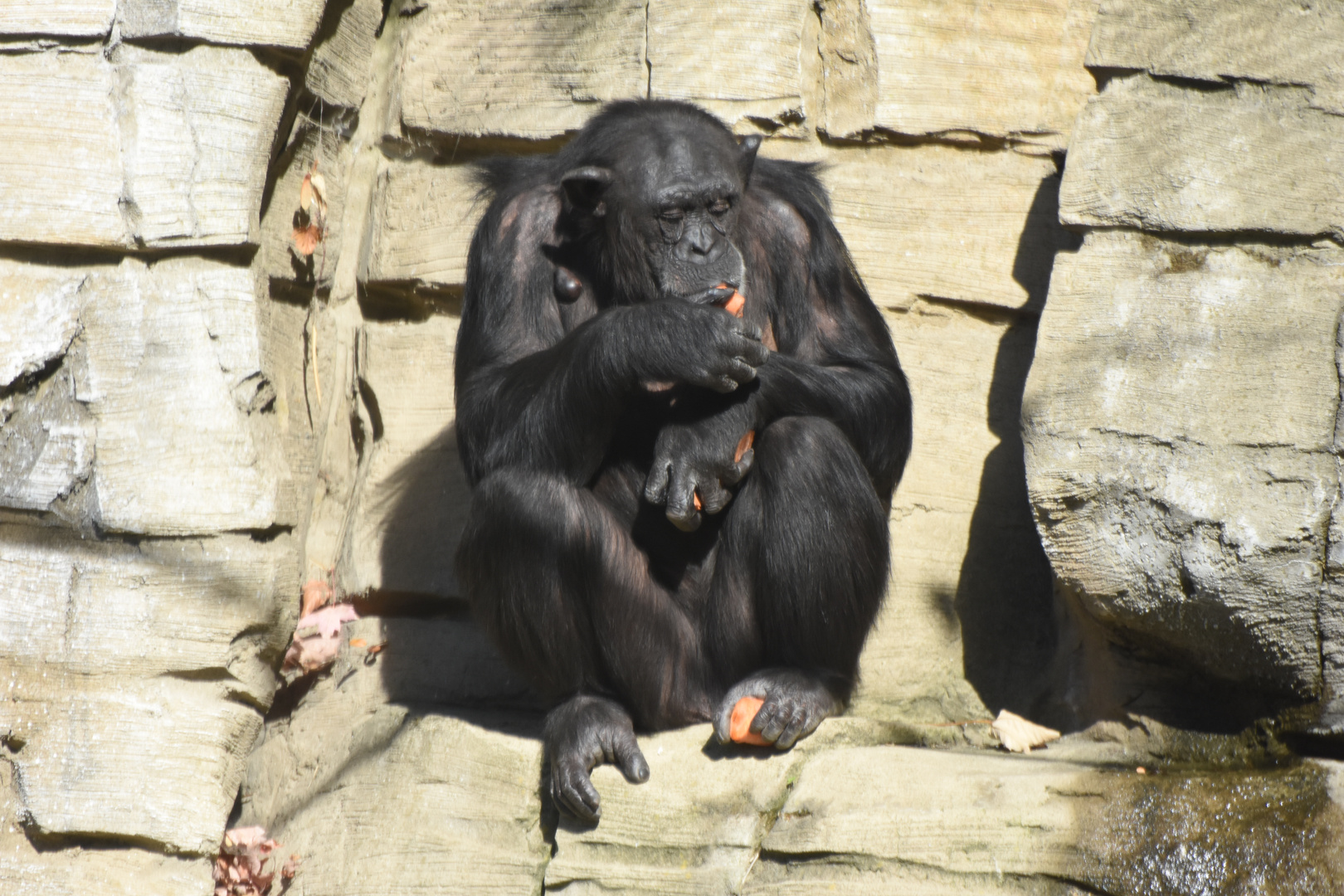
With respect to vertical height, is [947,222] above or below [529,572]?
above

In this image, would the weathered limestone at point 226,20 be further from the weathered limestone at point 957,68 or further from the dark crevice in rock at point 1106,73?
the dark crevice in rock at point 1106,73

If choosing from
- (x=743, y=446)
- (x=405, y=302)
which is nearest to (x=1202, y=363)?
(x=743, y=446)

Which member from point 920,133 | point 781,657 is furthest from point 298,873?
point 920,133

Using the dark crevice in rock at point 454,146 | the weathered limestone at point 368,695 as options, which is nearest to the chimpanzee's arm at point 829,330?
the dark crevice in rock at point 454,146

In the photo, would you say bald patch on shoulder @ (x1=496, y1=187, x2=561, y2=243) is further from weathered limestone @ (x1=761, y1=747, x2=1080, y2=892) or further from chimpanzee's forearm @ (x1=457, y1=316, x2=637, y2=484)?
weathered limestone @ (x1=761, y1=747, x2=1080, y2=892)

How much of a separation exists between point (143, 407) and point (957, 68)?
354 cm

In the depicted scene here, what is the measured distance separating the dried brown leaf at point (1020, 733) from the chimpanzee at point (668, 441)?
65 cm

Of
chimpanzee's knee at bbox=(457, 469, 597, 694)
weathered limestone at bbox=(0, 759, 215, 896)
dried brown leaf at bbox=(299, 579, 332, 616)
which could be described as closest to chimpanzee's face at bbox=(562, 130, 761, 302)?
chimpanzee's knee at bbox=(457, 469, 597, 694)

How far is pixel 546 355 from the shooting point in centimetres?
423

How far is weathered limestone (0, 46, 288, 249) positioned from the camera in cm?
484

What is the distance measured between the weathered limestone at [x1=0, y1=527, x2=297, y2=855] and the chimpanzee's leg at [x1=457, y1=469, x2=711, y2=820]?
1.07 metres

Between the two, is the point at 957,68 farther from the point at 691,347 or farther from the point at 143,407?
the point at 143,407

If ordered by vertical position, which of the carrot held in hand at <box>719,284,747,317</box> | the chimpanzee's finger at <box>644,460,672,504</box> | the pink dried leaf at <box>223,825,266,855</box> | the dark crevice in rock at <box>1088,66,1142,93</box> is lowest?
the pink dried leaf at <box>223,825,266,855</box>

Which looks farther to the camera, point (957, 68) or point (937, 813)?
point (957, 68)
